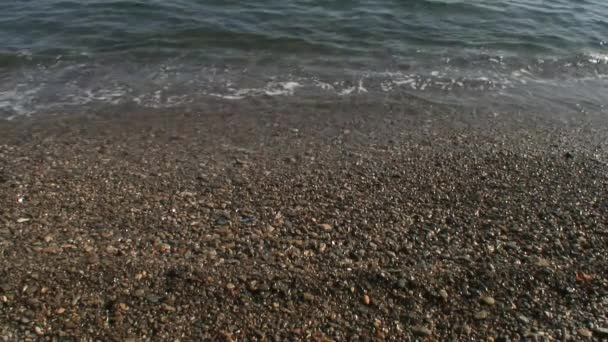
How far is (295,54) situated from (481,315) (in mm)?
12384

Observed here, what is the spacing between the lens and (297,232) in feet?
25.2

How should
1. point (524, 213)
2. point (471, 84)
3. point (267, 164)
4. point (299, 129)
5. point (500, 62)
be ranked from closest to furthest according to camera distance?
point (524, 213) < point (267, 164) < point (299, 129) < point (471, 84) < point (500, 62)

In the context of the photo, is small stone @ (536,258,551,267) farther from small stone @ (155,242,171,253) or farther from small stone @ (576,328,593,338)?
small stone @ (155,242,171,253)

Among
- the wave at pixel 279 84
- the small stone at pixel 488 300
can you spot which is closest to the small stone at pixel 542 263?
the small stone at pixel 488 300

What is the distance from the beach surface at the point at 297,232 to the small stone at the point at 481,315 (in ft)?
0.17

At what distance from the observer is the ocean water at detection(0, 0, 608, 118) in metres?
13.7

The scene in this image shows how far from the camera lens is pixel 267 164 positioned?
9.98 meters

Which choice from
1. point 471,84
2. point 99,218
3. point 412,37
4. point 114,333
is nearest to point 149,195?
point 99,218

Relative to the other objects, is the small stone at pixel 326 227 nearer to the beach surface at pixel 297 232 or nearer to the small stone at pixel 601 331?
the beach surface at pixel 297 232

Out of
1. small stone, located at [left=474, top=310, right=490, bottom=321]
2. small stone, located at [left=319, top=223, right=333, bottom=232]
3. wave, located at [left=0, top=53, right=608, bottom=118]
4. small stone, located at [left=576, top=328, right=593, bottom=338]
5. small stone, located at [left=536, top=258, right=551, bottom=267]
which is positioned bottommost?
small stone, located at [left=576, top=328, right=593, bottom=338]

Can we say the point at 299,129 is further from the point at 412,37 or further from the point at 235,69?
the point at 412,37

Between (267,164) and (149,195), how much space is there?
254 cm

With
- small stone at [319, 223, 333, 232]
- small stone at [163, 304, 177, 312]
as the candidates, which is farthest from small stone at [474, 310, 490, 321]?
small stone at [163, 304, 177, 312]

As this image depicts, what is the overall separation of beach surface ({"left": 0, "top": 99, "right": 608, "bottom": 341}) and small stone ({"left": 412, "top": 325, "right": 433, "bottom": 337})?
0.03m
